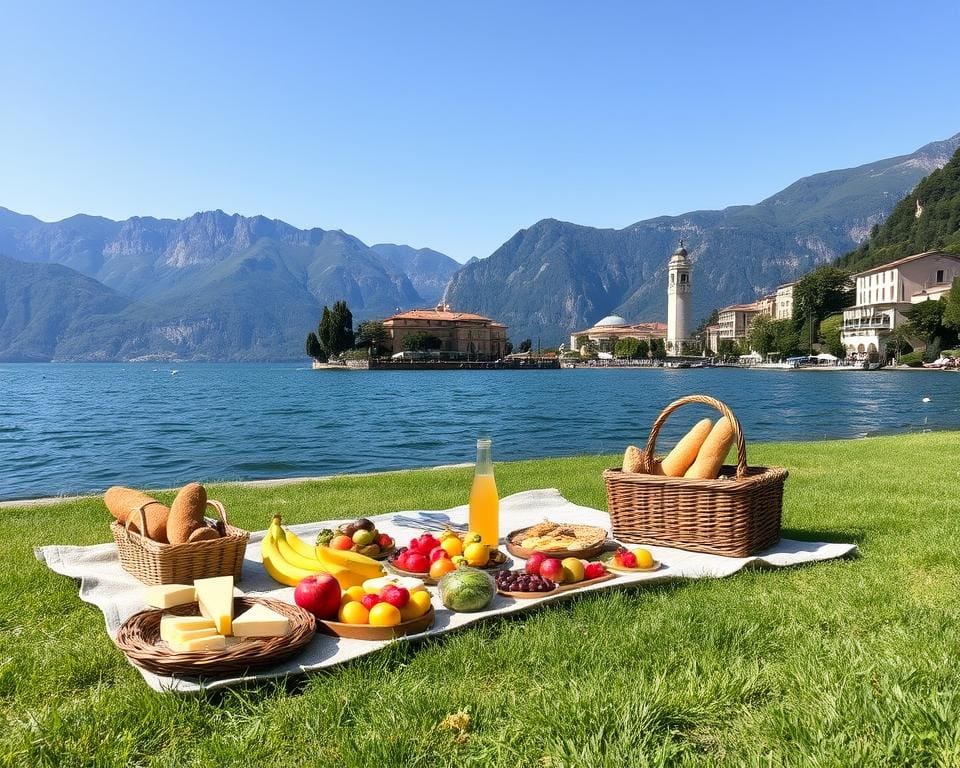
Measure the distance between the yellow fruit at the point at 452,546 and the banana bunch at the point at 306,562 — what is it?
1.67ft

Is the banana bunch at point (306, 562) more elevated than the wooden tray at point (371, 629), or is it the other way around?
the banana bunch at point (306, 562)

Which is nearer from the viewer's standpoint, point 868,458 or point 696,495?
point 696,495

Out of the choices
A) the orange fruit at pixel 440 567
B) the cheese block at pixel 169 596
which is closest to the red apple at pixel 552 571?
the orange fruit at pixel 440 567

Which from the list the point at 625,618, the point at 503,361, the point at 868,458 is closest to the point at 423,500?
the point at 625,618

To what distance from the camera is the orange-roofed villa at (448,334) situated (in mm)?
137500

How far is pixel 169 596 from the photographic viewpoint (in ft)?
10.5

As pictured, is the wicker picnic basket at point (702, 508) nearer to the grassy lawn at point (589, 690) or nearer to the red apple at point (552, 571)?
the grassy lawn at point (589, 690)

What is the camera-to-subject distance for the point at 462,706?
101 inches

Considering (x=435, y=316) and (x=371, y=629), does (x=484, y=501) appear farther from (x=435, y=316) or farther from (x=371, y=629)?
(x=435, y=316)

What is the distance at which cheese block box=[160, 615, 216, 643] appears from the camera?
2.89 m

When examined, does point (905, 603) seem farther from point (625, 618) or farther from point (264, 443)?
point (264, 443)

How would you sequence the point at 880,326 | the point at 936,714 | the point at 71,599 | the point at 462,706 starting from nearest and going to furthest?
the point at 936,714
the point at 462,706
the point at 71,599
the point at 880,326

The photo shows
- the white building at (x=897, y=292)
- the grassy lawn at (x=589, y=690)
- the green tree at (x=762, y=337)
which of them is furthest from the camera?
the green tree at (x=762, y=337)

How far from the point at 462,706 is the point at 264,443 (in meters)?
22.2
